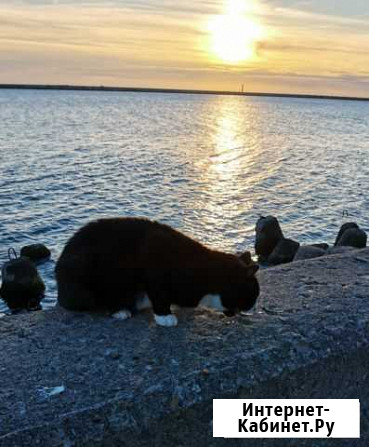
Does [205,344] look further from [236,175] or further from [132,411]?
[236,175]

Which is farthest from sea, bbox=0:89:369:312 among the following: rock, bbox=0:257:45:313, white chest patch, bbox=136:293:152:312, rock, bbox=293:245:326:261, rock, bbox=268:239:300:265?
white chest patch, bbox=136:293:152:312

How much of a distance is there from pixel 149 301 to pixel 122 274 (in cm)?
46

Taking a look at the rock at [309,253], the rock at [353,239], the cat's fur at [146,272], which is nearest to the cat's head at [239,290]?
the cat's fur at [146,272]

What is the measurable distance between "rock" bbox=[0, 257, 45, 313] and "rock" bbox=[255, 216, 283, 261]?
8.92 m

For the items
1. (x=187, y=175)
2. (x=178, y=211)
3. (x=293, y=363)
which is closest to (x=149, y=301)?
(x=293, y=363)

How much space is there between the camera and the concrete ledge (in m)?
4.11

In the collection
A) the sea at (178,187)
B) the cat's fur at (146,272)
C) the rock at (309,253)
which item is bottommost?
the sea at (178,187)

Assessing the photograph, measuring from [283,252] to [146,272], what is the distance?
15832 mm

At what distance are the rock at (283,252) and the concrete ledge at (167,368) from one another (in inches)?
567

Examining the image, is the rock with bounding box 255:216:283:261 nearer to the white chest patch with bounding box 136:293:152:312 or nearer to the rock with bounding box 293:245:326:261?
the rock with bounding box 293:245:326:261

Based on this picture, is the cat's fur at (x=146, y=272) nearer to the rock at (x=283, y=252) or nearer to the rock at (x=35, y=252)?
the rock at (x=283, y=252)

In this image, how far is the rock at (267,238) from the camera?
22.4 meters

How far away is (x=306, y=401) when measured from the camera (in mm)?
4766

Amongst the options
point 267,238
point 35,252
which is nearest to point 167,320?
point 35,252
